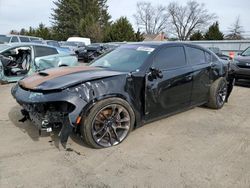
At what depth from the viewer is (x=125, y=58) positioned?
14.8ft

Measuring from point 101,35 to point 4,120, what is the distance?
38096 mm

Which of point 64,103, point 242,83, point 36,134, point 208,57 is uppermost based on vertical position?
point 208,57

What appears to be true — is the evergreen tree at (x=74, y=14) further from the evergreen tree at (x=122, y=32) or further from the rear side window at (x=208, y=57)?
the rear side window at (x=208, y=57)

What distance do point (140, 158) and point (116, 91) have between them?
1.00 meters

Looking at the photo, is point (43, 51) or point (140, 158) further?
point (43, 51)

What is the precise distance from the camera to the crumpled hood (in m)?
3.44

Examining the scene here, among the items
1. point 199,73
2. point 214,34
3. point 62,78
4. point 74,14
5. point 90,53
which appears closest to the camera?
point 62,78

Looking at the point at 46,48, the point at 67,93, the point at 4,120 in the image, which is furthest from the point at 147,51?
the point at 46,48

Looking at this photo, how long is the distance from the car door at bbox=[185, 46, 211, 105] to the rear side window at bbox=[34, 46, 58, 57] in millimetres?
5447

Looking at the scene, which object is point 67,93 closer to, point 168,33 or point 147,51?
point 147,51

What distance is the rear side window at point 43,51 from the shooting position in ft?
27.9

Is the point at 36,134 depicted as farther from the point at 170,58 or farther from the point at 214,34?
the point at 214,34

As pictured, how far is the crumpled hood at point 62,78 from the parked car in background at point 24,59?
4.58 meters

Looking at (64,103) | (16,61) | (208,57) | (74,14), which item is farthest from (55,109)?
(74,14)
